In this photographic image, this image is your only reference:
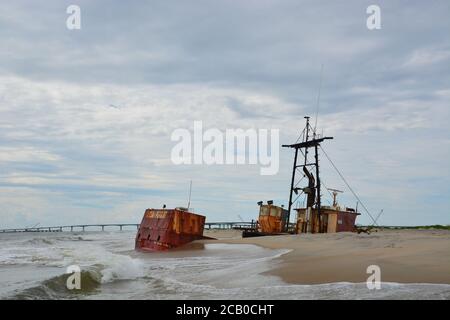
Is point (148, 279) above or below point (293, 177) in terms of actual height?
below

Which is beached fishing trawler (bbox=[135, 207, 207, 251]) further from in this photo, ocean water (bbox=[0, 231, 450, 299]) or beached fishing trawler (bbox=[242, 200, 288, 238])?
ocean water (bbox=[0, 231, 450, 299])

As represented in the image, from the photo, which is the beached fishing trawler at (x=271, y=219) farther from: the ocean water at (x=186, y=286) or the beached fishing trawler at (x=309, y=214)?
the ocean water at (x=186, y=286)

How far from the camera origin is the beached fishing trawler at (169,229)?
952 inches

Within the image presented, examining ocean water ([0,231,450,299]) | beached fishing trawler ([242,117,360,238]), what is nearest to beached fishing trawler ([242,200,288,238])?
beached fishing trawler ([242,117,360,238])

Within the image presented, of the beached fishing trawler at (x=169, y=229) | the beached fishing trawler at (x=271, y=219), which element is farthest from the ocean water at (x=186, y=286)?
the beached fishing trawler at (x=271, y=219)

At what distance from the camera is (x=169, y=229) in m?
24.2

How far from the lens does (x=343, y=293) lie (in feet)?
24.3

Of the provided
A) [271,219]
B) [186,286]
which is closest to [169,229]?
[271,219]

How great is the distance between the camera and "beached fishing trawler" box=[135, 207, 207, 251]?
79.4ft

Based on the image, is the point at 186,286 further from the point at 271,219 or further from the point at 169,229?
the point at 271,219

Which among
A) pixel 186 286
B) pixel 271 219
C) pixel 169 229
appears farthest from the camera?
pixel 271 219

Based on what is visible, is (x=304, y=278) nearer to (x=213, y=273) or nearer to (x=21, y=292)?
(x=213, y=273)
